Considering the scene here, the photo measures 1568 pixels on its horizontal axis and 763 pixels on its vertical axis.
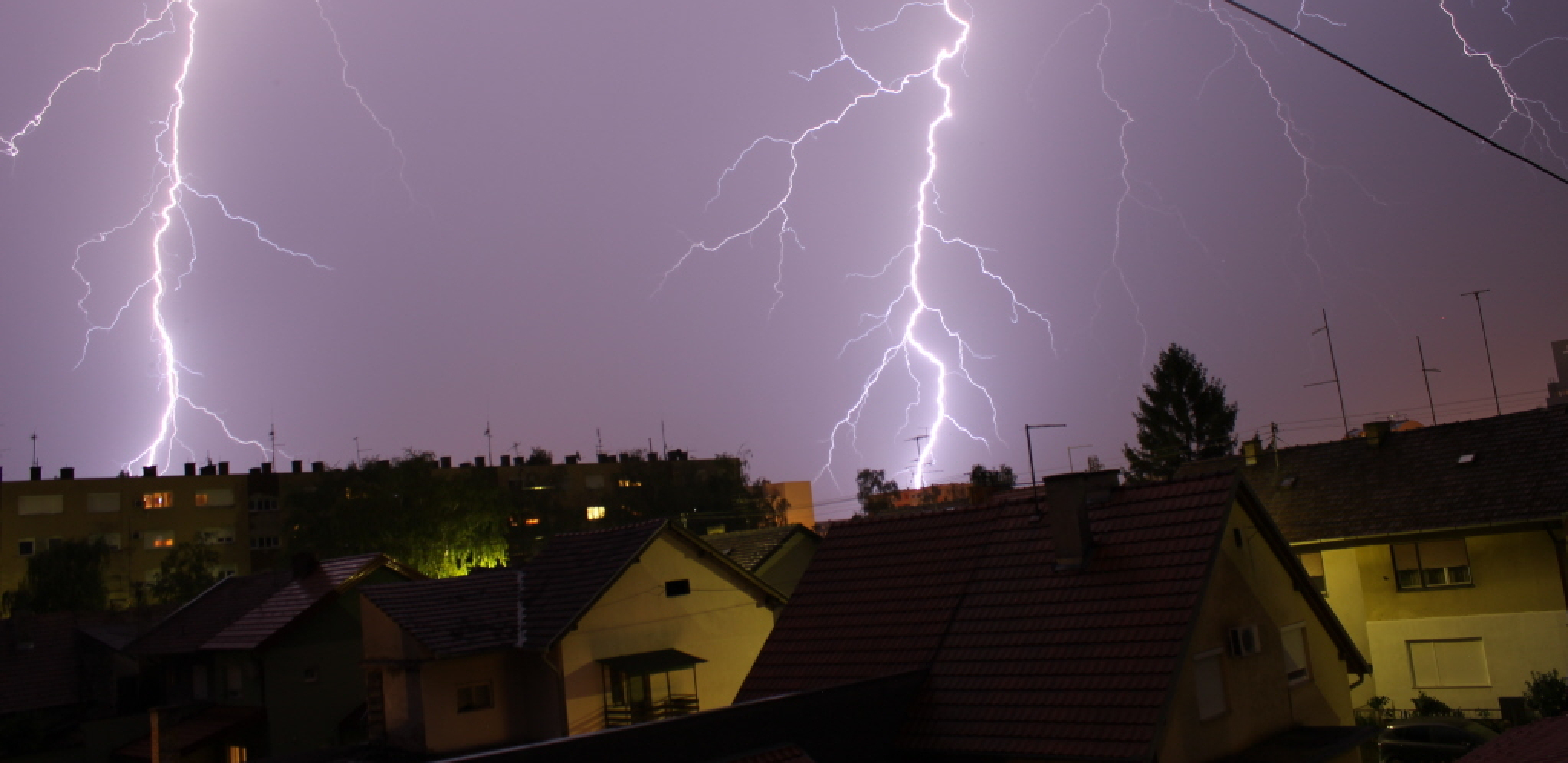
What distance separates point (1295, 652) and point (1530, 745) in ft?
13.9

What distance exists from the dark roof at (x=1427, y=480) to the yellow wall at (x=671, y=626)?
34.9 ft

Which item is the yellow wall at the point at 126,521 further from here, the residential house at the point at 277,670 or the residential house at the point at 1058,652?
the residential house at the point at 1058,652

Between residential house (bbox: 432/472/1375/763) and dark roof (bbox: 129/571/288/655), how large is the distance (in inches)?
803

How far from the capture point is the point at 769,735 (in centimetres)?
1114

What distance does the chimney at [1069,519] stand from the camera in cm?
1285

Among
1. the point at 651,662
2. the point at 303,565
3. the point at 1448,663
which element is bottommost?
the point at 1448,663

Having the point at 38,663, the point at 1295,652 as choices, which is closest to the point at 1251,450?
the point at 1295,652

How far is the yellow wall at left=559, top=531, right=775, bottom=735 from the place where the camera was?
1991 centimetres

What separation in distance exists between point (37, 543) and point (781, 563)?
48195 millimetres

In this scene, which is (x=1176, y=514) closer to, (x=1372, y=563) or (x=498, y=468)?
(x=1372, y=563)

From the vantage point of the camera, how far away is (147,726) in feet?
86.7

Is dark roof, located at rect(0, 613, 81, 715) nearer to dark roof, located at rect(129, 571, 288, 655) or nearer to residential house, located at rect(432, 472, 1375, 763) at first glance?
dark roof, located at rect(129, 571, 288, 655)

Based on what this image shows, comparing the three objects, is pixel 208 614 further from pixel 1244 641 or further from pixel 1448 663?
pixel 1448 663

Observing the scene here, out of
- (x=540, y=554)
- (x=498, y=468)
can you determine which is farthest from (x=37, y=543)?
(x=540, y=554)
